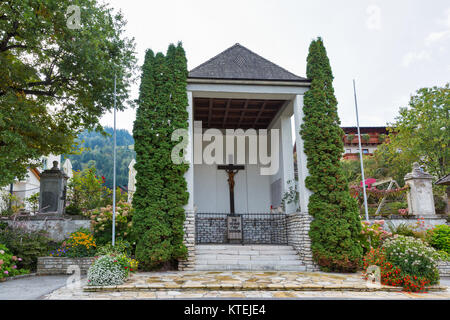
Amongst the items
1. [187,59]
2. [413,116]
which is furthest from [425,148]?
[187,59]

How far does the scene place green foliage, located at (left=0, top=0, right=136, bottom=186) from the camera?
28.7 ft

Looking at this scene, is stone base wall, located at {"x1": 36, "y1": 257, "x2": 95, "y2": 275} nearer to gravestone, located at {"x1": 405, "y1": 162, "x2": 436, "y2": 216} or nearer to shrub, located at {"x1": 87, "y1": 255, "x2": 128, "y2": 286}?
shrub, located at {"x1": 87, "y1": 255, "x2": 128, "y2": 286}

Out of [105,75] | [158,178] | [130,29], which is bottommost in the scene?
[158,178]

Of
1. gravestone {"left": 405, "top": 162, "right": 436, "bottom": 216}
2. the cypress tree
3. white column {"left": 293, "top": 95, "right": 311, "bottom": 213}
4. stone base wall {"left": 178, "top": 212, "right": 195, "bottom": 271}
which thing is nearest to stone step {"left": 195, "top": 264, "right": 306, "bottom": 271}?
stone base wall {"left": 178, "top": 212, "right": 195, "bottom": 271}

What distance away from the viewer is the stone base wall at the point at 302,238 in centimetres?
914

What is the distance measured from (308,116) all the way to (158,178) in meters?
5.18

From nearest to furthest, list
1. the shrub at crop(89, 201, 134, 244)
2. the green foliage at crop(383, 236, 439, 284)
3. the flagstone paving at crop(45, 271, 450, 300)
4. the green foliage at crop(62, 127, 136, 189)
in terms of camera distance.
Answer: the flagstone paving at crop(45, 271, 450, 300) → the green foliage at crop(383, 236, 439, 284) → the shrub at crop(89, 201, 134, 244) → the green foliage at crop(62, 127, 136, 189)

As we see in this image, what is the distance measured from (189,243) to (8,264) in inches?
186

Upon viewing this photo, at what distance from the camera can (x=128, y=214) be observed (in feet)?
33.2

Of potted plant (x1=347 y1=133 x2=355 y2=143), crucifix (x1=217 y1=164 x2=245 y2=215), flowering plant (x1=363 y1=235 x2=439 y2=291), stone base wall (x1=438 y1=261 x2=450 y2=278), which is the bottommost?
stone base wall (x1=438 y1=261 x2=450 y2=278)

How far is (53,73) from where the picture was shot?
430 inches

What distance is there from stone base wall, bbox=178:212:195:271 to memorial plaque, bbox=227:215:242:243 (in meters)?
2.47

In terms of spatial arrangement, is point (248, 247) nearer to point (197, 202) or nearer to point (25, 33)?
point (197, 202)
